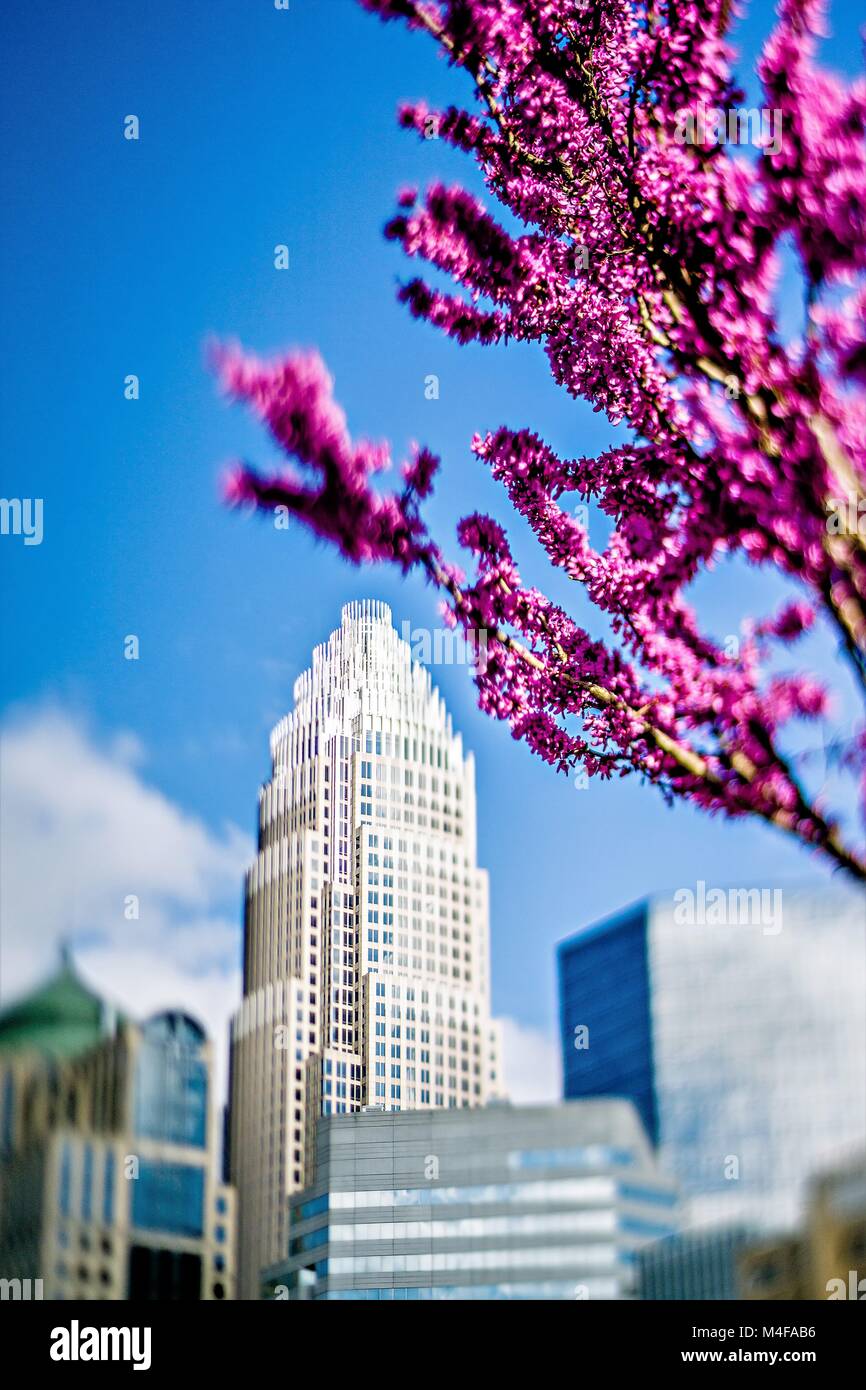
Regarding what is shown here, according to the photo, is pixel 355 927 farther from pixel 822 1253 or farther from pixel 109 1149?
pixel 822 1253

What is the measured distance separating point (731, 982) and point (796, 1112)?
23.6 inches

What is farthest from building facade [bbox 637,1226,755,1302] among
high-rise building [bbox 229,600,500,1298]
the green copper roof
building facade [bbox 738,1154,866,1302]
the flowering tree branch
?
the green copper roof

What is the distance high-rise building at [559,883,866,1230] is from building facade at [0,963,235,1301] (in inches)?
55.3

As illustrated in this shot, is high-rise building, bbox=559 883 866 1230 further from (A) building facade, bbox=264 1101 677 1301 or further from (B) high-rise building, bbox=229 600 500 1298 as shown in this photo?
(B) high-rise building, bbox=229 600 500 1298

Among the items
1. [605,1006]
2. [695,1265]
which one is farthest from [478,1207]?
[605,1006]

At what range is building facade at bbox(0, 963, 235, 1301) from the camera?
4465 mm

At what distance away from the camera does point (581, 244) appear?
130 inches

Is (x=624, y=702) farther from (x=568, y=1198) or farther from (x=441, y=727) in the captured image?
(x=568, y=1198)

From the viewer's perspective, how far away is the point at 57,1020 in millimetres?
4676

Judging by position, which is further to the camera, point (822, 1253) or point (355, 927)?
point (355, 927)

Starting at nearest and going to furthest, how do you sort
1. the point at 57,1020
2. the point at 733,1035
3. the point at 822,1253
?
1. the point at 822,1253
2. the point at 57,1020
3. the point at 733,1035

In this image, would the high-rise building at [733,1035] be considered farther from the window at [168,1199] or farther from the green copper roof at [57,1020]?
the green copper roof at [57,1020]

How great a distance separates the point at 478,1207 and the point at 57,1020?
1.61 m

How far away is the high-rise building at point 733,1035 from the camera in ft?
15.0
